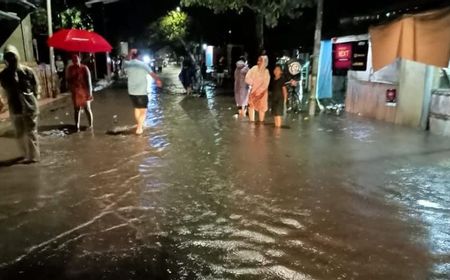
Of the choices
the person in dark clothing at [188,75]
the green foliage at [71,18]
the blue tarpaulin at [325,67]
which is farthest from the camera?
the green foliage at [71,18]

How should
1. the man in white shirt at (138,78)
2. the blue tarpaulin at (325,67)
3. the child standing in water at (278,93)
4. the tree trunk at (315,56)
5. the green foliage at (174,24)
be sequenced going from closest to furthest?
the man in white shirt at (138,78) < the child standing in water at (278,93) < the tree trunk at (315,56) < the blue tarpaulin at (325,67) < the green foliage at (174,24)

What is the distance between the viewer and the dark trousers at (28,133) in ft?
25.7

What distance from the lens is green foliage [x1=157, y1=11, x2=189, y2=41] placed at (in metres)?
46.7

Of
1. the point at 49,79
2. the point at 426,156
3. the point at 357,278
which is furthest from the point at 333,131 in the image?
the point at 49,79

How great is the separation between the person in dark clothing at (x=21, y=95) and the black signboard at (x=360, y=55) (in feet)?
31.5

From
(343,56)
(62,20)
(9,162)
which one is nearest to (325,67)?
(343,56)

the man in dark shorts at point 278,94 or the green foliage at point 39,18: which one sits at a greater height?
the green foliage at point 39,18

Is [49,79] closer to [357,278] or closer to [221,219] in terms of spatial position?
[221,219]

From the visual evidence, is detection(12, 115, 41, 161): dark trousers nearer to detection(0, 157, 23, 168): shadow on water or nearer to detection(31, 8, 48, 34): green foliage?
detection(0, 157, 23, 168): shadow on water

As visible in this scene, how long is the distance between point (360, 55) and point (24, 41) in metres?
13.5

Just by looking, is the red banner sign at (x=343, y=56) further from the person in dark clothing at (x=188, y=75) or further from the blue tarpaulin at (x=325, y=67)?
the person in dark clothing at (x=188, y=75)

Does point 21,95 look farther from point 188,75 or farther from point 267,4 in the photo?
point 188,75

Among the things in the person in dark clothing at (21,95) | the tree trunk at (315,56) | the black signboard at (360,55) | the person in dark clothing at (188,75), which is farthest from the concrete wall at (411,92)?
the person in dark clothing at (188,75)

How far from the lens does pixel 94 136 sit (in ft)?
34.3
